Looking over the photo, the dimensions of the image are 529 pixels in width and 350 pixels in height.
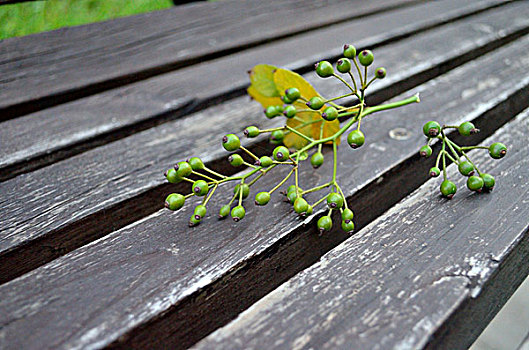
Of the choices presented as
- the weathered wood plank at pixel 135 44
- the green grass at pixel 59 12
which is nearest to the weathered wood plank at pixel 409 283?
the weathered wood plank at pixel 135 44

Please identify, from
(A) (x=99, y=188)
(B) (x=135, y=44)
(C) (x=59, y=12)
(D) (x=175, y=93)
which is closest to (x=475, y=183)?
(A) (x=99, y=188)

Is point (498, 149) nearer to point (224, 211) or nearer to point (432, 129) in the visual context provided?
point (432, 129)

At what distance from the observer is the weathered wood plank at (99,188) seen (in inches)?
26.5

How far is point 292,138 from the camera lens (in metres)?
0.83

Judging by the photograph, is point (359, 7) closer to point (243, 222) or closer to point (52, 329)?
point (243, 222)

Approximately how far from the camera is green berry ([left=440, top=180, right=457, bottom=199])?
0.71 metres

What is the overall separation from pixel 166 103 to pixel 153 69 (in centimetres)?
19

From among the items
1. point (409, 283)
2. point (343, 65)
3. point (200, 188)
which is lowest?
point (409, 283)

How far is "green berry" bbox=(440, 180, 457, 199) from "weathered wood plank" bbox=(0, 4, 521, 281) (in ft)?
1.13

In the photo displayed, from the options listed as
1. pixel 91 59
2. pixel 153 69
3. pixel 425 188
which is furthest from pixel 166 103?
pixel 425 188

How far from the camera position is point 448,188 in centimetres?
71

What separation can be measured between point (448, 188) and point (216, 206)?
34cm

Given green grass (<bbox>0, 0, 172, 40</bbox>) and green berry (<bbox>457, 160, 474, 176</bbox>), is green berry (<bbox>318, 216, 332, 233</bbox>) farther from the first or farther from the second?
green grass (<bbox>0, 0, 172, 40</bbox>)

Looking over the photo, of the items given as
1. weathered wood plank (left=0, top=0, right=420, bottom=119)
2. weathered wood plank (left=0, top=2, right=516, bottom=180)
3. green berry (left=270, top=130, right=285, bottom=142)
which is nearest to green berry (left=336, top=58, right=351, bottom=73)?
green berry (left=270, top=130, right=285, bottom=142)
